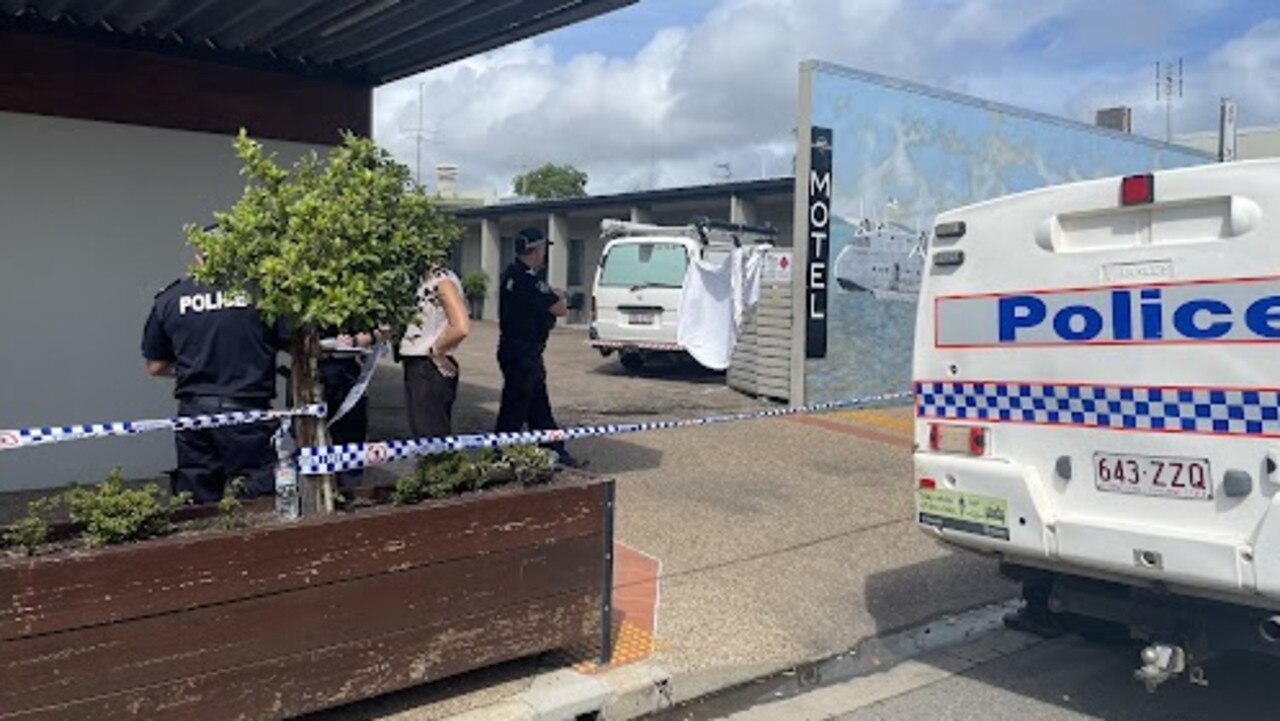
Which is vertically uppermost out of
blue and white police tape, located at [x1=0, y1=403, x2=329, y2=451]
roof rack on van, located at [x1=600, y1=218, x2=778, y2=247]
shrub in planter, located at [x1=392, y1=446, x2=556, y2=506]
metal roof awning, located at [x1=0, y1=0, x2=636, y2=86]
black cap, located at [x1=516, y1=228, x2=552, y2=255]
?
metal roof awning, located at [x1=0, y1=0, x2=636, y2=86]

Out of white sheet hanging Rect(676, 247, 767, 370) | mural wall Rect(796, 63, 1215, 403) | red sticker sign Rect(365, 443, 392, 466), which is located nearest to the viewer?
red sticker sign Rect(365, 443, 392, 466)

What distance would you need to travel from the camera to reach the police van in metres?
3.85

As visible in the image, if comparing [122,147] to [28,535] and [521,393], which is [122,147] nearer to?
[521,393]

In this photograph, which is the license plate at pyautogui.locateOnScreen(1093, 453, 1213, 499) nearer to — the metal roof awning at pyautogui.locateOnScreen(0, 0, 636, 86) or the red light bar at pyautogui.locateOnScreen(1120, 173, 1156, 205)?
the red light bar at pyautogui.locateOnScreen(1120, 173, 1156, 205)

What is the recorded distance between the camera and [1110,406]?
4.28m

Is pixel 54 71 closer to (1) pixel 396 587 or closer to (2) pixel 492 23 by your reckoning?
(2) pixel 492 23

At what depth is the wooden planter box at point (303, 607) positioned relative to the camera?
3.24 metres

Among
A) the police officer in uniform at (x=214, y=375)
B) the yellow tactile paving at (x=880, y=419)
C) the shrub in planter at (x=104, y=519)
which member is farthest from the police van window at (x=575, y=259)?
the shrub in planter at (x=104, y=519)

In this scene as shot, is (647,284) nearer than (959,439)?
No

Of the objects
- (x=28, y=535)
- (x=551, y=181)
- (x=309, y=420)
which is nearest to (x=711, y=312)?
(x=309, y=420)

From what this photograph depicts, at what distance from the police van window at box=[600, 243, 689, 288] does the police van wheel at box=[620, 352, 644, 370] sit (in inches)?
45.3

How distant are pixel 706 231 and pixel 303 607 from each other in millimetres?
11940

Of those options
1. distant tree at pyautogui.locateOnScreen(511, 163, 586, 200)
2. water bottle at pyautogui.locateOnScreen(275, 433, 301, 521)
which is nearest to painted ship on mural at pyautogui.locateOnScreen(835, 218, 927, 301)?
water bottle at pyautogui.locateOnScreen(275, 433, 301, 521)

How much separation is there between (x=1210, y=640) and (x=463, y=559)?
297cm
